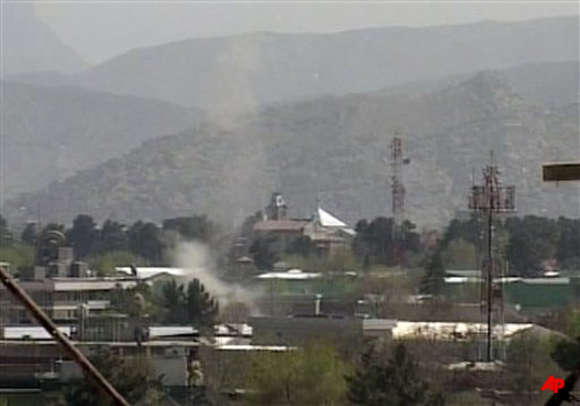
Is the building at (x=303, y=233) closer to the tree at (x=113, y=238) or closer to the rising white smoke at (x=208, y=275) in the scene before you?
the rising white smoke at (x=208, y=275)

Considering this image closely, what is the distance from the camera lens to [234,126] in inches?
2751

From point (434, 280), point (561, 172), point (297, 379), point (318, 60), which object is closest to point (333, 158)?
point (318, 60)

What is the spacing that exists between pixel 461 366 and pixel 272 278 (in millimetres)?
17694

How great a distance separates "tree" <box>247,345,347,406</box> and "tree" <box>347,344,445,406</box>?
15 cm

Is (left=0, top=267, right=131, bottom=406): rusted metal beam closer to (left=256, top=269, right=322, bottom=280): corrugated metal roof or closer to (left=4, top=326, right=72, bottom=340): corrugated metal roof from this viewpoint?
(left=4, top=326, right=72, bottom=340): corrugated metal roof

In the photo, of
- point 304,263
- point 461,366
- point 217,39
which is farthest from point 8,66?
point 461,366

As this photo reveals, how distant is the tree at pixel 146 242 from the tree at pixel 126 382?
76.1 feet

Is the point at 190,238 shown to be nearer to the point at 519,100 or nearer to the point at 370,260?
the point at 370,260

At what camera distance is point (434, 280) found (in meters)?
24.8

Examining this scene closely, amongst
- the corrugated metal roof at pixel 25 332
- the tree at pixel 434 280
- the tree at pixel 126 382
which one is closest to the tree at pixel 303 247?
Answer: the tree at pixel 434 280

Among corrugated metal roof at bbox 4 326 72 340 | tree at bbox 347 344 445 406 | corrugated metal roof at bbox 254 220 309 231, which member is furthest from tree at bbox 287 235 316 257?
tree at bbox 347 344 445 406

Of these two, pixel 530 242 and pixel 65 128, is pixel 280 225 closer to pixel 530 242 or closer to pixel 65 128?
pixel 530 242

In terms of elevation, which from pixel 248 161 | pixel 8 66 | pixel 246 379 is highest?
pixel 8 66

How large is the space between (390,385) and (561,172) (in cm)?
849
